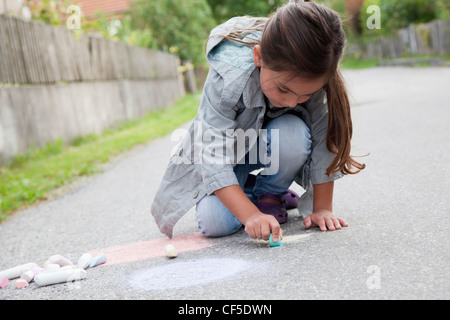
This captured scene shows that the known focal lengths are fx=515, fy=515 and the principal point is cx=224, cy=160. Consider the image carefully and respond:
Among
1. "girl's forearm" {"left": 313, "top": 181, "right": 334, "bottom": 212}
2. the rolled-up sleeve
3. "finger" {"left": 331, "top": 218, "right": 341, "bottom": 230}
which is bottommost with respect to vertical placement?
"finger" {"left": 331, "top": 218, "right": 341, "bottom": 230}

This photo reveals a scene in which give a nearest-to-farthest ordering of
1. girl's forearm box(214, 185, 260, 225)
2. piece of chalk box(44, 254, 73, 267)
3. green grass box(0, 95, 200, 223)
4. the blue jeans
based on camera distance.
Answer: girl's forearm box(214, 185, 260, 225) → piece of chalk box(44, 254, 73, 267) → the blue jeans → green grass box(0, 95, 200, 223)

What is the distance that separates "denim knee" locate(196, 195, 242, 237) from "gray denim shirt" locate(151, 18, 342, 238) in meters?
0.06

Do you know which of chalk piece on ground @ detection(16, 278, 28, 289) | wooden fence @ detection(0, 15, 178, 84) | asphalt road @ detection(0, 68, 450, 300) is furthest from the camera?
wooden fence @ detection(0, 15, 178, 84)

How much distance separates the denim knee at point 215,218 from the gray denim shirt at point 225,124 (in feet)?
0.18

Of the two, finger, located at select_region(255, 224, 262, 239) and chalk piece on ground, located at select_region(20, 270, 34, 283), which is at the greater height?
finger, located at select_region(255, 224, 262, 239)

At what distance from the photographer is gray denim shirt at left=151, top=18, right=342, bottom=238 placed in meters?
2.27

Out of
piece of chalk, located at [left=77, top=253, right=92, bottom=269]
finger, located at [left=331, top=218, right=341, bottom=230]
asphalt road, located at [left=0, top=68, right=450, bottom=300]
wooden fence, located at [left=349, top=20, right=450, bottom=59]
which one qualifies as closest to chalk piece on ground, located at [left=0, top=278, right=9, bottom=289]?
asphalt road, located at [left=0, top=68, right=450, bottom=300]

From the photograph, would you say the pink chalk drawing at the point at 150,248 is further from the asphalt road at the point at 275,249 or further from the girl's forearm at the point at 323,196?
the girl's forearm at the point at 323,196

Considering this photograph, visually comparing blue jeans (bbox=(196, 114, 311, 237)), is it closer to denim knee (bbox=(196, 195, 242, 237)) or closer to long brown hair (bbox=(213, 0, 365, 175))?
denim knee (bbox=(196, 195, 242, 237))

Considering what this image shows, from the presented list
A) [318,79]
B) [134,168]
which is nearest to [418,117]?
[134,168]

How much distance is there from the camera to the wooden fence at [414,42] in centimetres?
1641

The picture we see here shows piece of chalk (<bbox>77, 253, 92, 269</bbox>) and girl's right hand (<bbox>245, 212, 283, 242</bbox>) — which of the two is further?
piece of chalk (<bbox>77, 253, 92, 269</bbox>)

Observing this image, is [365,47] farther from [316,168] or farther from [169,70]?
[316,168]

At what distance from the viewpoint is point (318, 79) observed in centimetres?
207
